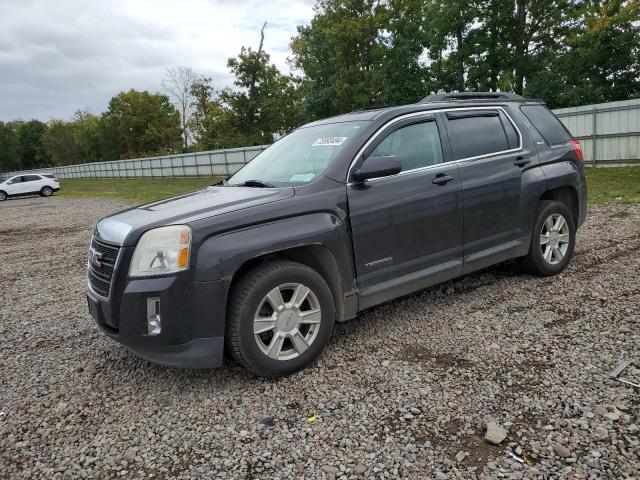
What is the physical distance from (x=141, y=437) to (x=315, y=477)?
107 cm

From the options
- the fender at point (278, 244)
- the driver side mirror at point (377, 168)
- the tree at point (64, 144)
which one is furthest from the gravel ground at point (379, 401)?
the tree at point (64, 144)

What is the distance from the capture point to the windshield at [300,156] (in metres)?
3.72

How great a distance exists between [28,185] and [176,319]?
32.9 m

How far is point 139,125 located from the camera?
68.8 meters

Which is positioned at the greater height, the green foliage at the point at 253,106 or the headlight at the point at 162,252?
the green foliage at the point at 253,106

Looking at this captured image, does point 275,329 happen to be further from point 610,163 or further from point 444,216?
point 610,163

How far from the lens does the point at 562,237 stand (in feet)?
16.5

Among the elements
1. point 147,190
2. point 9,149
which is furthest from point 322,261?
point 9,149

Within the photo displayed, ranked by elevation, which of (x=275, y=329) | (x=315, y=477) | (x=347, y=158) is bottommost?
(x=315, y=477)

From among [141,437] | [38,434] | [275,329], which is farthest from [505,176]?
[38,434]

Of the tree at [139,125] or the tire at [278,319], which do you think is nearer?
the tire at [278,319]

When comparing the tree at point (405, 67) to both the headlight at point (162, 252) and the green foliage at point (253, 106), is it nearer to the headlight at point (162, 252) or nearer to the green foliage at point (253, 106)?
the green foliage at point (253, 106)

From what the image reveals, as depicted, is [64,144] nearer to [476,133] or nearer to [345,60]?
[345,60]

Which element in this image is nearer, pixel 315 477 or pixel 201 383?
pixel 315 477
